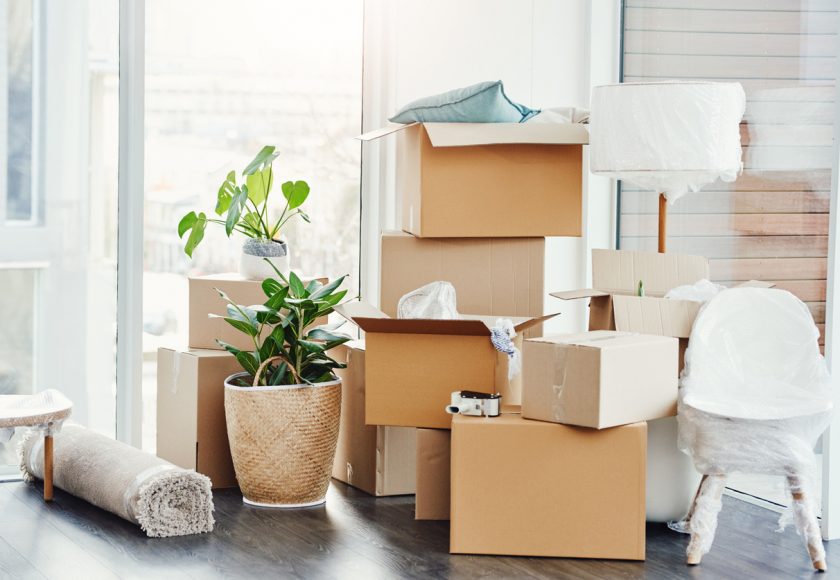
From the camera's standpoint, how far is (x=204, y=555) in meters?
2.71

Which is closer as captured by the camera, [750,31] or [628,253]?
[628,253]

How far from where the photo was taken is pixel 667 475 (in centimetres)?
294

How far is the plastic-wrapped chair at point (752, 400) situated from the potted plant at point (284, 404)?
3.34 ft

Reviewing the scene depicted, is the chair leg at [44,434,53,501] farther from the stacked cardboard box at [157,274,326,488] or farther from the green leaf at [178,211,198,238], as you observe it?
the green leaf at [178,211,198,238]

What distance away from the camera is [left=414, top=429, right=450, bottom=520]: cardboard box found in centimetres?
299

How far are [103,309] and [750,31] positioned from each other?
2.31m

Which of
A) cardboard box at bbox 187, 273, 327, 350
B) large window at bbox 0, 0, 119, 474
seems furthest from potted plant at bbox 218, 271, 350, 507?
large window at bbox 0, 0, 119, 474

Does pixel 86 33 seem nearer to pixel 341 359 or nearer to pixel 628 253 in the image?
pixel 341 359

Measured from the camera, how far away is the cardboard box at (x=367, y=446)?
130 inches

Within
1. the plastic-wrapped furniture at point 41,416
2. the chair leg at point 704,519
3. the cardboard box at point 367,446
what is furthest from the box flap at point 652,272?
the plastic-wrapped furniture at point 41,416

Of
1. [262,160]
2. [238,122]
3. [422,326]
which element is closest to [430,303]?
[422,326]

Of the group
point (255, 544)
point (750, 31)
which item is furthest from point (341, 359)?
point (750, 31)

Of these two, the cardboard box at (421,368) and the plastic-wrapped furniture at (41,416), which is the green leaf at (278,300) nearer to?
the cardboard box at (421,368)

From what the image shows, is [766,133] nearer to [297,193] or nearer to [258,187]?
[297,193]
